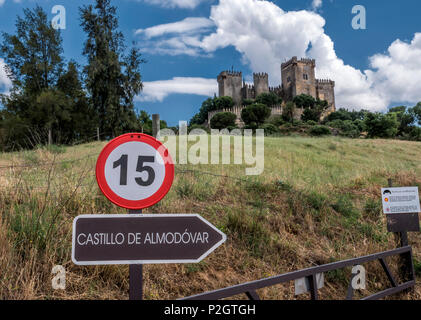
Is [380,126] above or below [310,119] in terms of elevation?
below

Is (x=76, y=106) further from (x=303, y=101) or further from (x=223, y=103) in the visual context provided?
(x=303, y=101)

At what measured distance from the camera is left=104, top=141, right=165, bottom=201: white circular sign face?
1.66 meters

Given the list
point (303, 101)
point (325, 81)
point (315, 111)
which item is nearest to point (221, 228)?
point (315, 111)

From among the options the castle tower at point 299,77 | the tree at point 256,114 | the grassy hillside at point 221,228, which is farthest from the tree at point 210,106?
the grassy hillside at point 221,228

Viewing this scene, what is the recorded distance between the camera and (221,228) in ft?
13.6

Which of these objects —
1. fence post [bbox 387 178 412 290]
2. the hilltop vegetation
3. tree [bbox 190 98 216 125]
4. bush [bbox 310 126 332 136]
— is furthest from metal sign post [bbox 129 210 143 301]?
tree [bbox 190 98 216 125]

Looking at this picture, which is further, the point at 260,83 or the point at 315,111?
the point at 260,83

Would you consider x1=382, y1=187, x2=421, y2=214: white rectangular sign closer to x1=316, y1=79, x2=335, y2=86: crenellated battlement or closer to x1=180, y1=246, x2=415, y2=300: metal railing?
x1=180, y1=246, x2=415, y2=300: metal railing

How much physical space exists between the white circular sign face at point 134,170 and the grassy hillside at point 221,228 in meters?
1.59

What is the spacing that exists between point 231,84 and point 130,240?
7723 cm

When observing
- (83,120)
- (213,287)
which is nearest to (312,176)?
(213,287)

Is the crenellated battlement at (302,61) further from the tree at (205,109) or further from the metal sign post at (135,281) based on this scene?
the metal sign post at (135,281)
